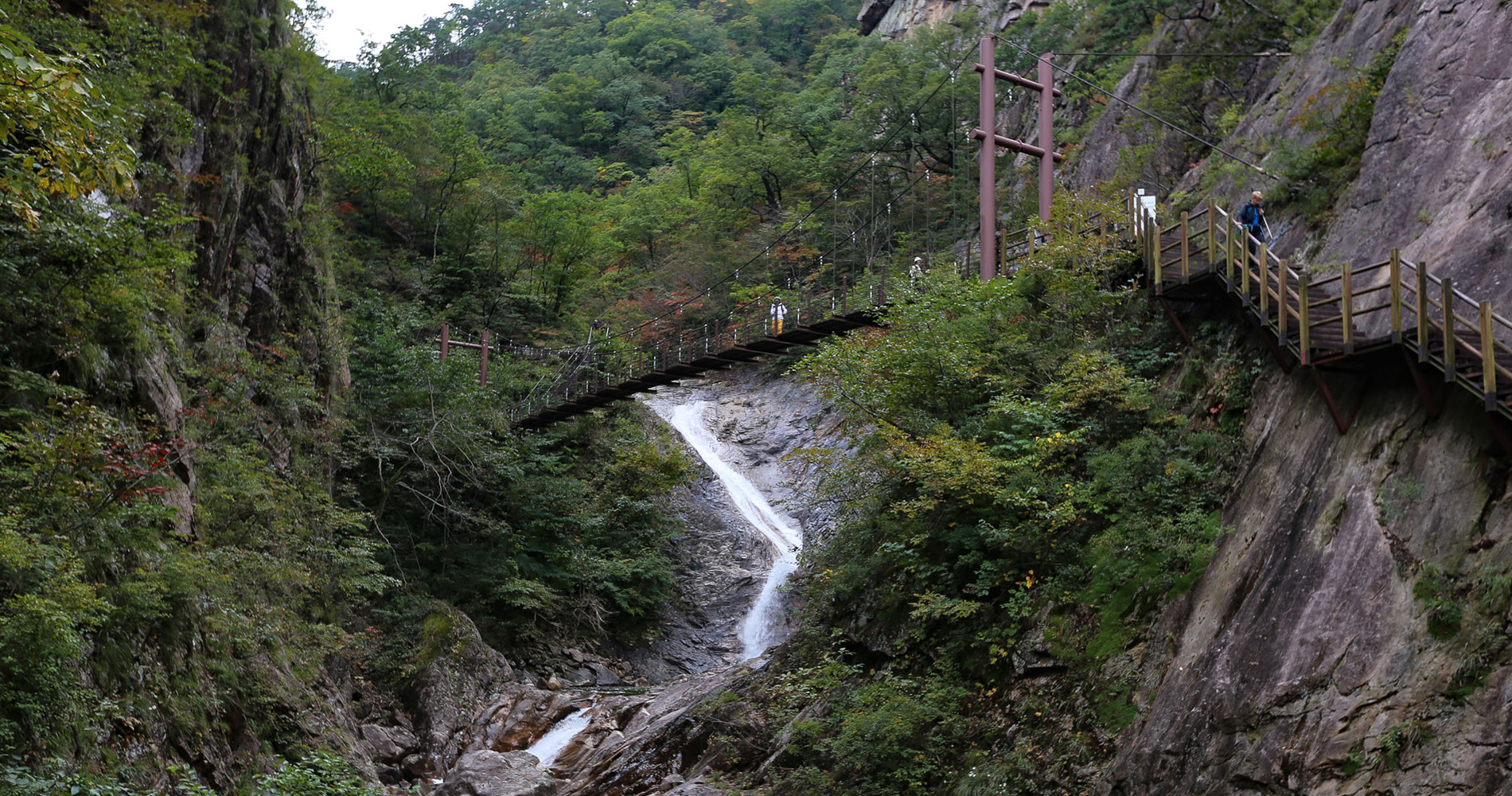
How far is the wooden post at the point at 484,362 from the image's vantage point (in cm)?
2617

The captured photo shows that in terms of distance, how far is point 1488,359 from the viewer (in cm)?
723

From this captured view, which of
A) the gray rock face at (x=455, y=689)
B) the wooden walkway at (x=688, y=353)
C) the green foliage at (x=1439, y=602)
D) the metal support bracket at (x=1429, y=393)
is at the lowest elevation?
the gray rock face at (x=455, y=689)

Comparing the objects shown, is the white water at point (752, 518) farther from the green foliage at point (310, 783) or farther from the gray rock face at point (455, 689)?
the green foliage at point (310, 783)

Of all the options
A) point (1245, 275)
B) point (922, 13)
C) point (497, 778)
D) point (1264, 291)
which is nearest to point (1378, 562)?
point (1264, 291)

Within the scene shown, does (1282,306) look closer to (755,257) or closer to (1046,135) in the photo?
(1046,135)

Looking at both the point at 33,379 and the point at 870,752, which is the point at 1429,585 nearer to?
the point at 870,752

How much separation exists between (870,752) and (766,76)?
159ft

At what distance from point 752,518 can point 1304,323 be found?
17.6 meters

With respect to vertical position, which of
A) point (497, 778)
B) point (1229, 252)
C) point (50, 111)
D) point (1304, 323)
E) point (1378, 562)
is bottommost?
point (497, 778)

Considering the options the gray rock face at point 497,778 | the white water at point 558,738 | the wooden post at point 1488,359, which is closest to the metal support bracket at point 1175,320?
the wooden post at point 1488,359

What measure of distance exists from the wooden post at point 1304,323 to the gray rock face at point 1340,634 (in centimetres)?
48

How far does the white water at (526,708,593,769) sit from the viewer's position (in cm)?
1583

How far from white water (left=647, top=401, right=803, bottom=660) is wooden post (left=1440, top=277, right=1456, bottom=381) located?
39.5ft

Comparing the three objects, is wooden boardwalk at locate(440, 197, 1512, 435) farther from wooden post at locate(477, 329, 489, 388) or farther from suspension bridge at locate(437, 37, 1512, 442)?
wooden post at locate(477, 329, 489, 388)
